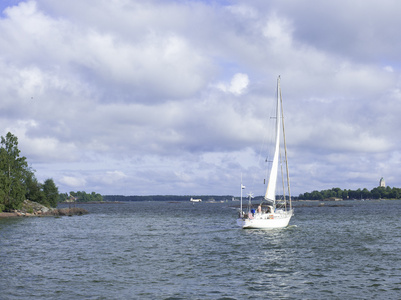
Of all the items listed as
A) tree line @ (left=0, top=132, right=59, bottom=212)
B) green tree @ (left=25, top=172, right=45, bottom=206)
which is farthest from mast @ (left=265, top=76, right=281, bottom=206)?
green tree @ (left=25, top=172, right=45, bottom=206)

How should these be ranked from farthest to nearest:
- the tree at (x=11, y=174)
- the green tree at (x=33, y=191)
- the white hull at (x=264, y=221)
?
the green tree at (x=33, y=191), the tree at (x=11, y=174), the white hull at (x=264, y=221)

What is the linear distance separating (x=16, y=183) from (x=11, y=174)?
6.39 metres

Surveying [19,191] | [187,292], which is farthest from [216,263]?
[19,191]

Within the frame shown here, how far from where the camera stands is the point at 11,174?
125062mm

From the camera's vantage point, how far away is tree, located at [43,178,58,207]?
15125cm

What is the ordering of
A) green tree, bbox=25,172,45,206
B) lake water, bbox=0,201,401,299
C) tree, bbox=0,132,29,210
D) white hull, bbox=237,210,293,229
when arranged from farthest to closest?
green tree, bbox=25,172,45,206 < tree, bbox=0,132,29,210 < white hull, bbox=237,210,293,229 < lake water, bbox=0,201,401,299

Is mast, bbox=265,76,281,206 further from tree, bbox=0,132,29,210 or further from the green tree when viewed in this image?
the green tree

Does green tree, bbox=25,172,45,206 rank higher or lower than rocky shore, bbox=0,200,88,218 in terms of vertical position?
higher

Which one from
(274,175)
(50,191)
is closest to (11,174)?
(50,191)

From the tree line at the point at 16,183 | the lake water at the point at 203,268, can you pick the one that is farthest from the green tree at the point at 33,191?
the lake water at the point at 203,268

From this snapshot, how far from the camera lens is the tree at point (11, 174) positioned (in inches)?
4491

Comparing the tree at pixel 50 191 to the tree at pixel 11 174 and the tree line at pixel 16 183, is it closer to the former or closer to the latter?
the tree line at pixel 16 183

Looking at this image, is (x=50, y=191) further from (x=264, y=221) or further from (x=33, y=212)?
(x=264, y=221)

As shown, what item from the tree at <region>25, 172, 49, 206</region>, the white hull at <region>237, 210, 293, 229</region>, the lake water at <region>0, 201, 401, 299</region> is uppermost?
the tree at <region>25, 172, 49, 206</region>
